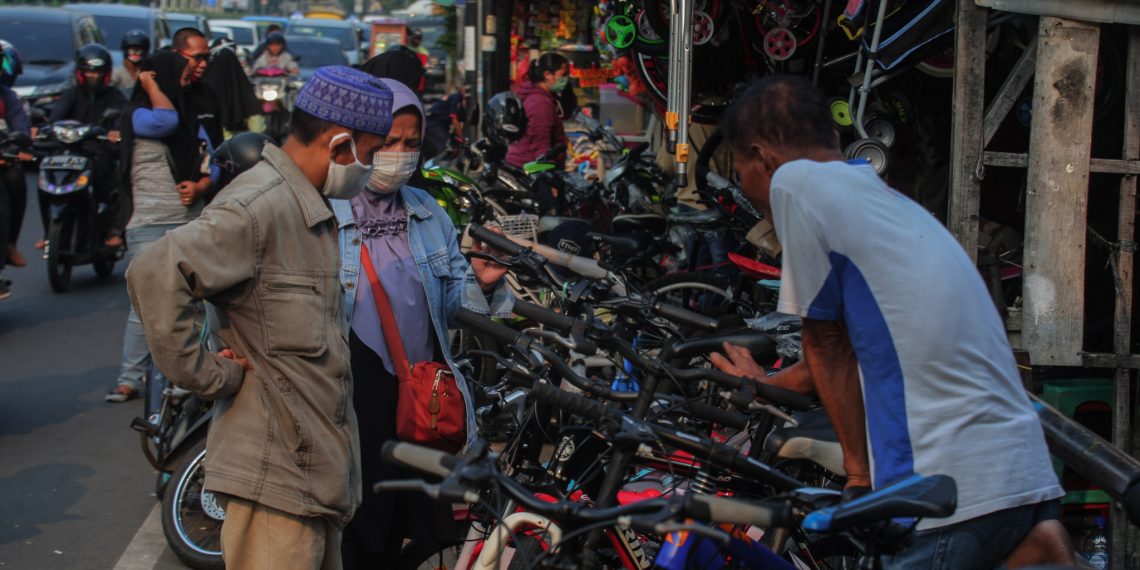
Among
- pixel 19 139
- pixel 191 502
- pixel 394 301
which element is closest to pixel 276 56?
pixel 19 139

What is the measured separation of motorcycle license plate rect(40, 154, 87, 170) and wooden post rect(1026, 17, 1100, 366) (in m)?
7.56

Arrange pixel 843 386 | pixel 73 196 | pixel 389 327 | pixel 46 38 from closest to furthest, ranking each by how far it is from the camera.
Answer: pixel 843 386, pixel 389 327, pixel 73 196, pixel 46 38

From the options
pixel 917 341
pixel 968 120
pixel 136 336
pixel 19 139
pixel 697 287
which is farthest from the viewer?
pixel 19 139

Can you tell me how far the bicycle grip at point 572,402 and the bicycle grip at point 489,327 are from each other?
504mm

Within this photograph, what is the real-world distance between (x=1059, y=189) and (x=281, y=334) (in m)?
3.20

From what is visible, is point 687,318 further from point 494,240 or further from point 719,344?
point 494,240

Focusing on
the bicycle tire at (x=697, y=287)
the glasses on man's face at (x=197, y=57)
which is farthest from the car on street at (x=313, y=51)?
the bicycle tire at (x=697, y=287)

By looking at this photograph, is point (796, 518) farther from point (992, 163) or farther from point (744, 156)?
point (992, 163)

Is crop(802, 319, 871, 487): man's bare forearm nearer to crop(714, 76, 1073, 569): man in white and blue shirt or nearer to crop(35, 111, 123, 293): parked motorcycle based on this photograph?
crop(714, 76, 1073, 569): man in white and blue shirt

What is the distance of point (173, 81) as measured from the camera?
727cm

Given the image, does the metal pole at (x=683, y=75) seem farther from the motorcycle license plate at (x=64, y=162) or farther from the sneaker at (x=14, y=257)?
the motorcycle license plate at (x=64, y=162)

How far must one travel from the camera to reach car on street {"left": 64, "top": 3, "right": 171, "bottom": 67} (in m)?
21.7

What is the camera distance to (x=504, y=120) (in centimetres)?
1125

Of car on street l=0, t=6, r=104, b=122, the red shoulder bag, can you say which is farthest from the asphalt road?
car on street l=0, t=6, r=104, b=122
